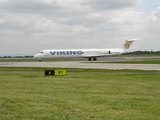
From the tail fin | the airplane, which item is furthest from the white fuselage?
the tail fin

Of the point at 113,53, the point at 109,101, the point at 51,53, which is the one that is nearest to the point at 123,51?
the point at 113,53

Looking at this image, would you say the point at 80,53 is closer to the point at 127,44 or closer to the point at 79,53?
the point at 79,53

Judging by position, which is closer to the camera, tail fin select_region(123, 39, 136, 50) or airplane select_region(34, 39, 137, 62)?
airplane select_region(34, 39, 137, 62)

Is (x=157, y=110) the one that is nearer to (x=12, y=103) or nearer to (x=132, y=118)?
(x=132, y=118)

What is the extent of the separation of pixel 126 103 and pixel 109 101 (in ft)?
2.31

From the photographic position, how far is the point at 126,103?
11.4 meters

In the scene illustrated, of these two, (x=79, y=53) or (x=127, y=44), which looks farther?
(x=127, y=44)

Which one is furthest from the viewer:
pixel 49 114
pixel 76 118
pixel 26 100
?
pixel 26 100

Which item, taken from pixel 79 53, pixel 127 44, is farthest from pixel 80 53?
pixel 127 44

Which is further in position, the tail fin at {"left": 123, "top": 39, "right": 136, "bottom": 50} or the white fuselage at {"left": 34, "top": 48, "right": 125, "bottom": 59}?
the tail fin at {"left": 123, "top": 39, "right": 136, "bottom": 50}

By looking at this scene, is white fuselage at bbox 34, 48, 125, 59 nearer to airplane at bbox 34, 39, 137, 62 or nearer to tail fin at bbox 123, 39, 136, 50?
airplane at bbox 34, 39, 137, 62

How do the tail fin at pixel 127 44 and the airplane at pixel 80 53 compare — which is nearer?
the airplane at pixel 80 53

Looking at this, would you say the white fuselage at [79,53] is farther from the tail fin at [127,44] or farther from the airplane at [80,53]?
the tail fin at [127,44]

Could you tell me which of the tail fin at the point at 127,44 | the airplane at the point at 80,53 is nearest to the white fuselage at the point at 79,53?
the airplane at the point at 80,53
